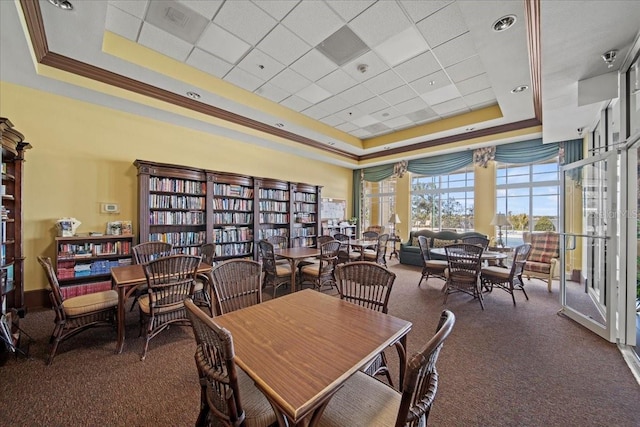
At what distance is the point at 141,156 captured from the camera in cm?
420

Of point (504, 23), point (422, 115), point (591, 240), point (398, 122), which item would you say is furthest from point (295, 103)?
point (591, 240)

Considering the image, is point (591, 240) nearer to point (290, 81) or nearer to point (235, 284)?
point (235, 284)

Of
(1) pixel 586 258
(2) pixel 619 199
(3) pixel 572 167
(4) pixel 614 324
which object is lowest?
(4) pixel 614 324

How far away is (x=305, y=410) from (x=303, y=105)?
4.77 metres

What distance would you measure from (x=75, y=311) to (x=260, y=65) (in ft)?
11.5

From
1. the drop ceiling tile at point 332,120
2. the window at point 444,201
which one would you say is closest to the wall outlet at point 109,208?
the drop ceiling tile at point 332,120

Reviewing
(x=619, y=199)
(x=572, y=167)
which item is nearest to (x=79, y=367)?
(x=619, y=199)

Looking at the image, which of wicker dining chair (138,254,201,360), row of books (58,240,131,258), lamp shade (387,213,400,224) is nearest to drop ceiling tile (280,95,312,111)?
wicker dining chair (138,254,201,360)

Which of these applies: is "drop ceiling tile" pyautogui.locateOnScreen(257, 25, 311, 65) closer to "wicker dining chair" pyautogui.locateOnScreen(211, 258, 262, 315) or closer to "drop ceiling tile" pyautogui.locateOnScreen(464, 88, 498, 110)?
"wicker dining chair" pyautogui.locateOnScreen(211, 258, 262, 315)

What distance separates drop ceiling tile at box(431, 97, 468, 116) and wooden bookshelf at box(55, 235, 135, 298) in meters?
5.82

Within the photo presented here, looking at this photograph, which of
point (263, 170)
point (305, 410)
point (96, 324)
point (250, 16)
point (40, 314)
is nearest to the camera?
point (305, 410)

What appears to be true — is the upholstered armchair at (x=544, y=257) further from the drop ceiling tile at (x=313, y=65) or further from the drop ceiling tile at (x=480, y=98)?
the drop ceiling tile at (x=313, y=65)

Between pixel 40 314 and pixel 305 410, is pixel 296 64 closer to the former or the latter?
pixel 305 410

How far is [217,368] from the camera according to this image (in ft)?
3.36
